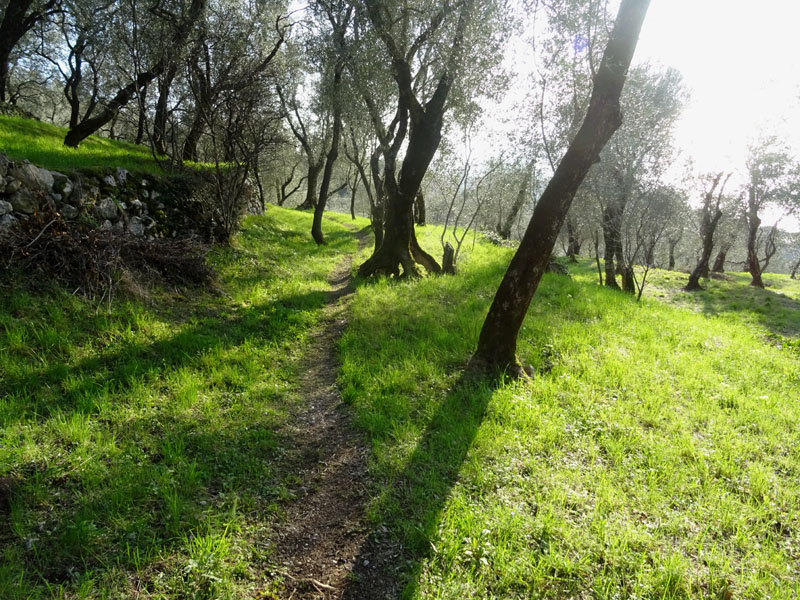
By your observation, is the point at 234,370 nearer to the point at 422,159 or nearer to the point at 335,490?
the point at 335,490

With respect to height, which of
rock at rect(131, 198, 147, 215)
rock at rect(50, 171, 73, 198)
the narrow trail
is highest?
rock at rect(50, 171, 73, 198)

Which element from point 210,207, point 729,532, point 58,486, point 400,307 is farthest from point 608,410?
point 210,207

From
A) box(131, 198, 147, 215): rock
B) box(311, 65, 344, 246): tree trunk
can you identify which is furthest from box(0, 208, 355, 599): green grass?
box(311, 65, 344, 246): tree trunk

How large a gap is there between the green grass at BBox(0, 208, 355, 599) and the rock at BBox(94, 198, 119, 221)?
2245 millimetres

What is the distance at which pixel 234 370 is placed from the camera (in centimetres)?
634

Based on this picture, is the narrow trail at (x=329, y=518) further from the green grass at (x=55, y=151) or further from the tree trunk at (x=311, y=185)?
the tree trunk at (x=311, y=185)

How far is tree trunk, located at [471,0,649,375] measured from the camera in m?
6.06

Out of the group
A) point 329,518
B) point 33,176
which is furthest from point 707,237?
point 33,176

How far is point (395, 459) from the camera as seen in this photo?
4.61 metres

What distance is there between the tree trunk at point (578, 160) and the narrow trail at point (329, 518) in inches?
133

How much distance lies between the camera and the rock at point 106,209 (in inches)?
328

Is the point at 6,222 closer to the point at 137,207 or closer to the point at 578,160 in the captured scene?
the point at 137,207

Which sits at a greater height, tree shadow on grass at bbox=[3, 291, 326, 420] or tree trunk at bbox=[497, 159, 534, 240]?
tree trunk at bbox=[497, 159, 534, 240]

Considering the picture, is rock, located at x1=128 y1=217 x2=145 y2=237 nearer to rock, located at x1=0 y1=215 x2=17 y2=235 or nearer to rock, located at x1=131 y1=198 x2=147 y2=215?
rock, located at x1=131 y1=198 x2=147 y2=215
